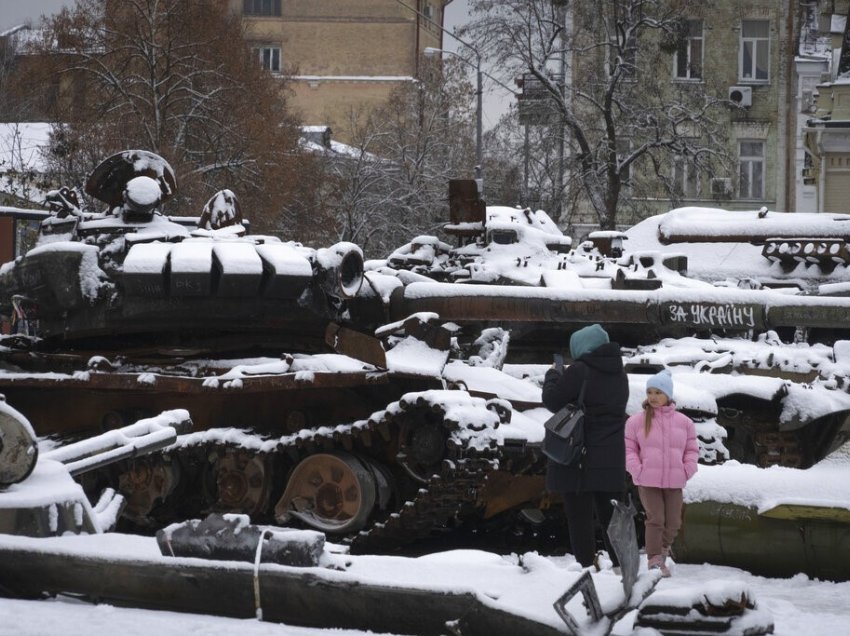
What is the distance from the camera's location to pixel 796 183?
1451 inches

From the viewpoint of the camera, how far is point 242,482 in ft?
31.6

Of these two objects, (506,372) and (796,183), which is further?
(796,183)

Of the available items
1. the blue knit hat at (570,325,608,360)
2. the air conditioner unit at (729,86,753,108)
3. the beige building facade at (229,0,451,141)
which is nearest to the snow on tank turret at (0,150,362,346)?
the blue knit hat at (570,325,608,360)

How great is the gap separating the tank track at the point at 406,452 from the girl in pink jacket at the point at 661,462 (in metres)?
1.16

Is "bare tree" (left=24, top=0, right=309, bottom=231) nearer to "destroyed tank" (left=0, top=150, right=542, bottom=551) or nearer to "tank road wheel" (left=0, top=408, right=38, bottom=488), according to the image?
"destroyed tank" (left=0, top=150, right=542, bottom=551)

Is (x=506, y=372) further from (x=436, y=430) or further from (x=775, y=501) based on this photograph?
(x=775, y=501)

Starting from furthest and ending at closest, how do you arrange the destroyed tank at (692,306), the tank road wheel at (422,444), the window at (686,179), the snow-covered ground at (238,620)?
1. the window at (686,179)
2. the destroyed tank at (692,306)
3. the tank road wheel at (422,444)
4. the snow-covered ground at (238,620)

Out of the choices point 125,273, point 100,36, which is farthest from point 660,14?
point 125,273

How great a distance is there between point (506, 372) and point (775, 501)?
2.82 m

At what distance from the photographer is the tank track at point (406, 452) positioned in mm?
8641

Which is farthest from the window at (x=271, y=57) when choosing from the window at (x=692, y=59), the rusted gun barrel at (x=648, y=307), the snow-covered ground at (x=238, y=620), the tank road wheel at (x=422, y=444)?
the snow-covered ground at (x=238, y=620)

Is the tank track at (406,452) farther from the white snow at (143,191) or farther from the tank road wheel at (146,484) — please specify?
the white snow at (143,191)

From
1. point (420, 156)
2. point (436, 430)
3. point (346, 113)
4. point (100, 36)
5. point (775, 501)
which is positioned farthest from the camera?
point (346, 113)

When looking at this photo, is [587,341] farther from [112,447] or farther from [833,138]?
[833,138]
